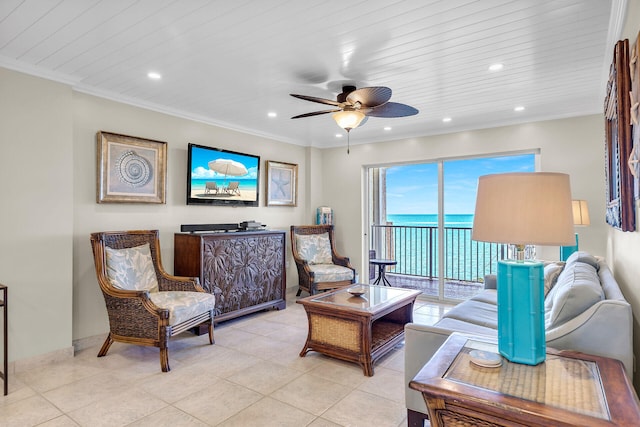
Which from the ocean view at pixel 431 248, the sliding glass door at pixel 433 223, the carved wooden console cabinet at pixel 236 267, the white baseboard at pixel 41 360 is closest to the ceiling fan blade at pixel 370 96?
the carved wooden console cabinet at pixel 236 267

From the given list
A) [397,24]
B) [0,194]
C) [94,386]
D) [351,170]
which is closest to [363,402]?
[94,386]

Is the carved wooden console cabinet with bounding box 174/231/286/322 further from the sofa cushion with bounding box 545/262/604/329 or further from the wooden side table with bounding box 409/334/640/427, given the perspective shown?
the sofa cushion with bounding box 545/262/604/329

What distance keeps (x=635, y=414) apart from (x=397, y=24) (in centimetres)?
221

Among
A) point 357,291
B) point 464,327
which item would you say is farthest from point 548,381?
point 357,291

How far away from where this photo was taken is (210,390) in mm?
2641

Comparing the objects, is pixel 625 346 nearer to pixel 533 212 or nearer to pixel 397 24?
pixel 533 212

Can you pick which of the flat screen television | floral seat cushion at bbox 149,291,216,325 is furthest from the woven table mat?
the flat screen television

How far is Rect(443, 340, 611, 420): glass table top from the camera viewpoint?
3.91 ft

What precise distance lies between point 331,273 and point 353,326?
2.07 m

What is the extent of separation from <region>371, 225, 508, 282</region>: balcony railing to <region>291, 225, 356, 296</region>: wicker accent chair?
138 cm

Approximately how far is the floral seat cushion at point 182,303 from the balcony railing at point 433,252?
3.93 metres

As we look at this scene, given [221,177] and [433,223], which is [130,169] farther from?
[433,223]

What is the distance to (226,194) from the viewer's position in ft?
15.7

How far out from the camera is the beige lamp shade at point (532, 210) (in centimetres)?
135
